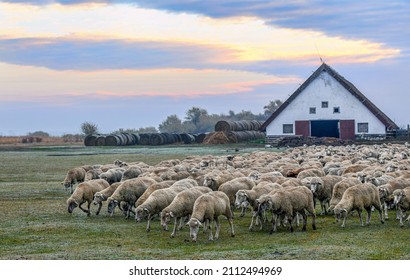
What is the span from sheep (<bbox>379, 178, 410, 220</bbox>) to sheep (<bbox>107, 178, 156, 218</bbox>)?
693 centimetres

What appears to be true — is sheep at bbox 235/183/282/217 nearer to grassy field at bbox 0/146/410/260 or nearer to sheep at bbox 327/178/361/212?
grassy field at bbox 0/146/410/260

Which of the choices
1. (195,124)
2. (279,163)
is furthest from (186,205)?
(195,124)

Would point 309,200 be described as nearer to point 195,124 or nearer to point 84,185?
point 84,185

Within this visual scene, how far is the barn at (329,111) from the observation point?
78.4 metres

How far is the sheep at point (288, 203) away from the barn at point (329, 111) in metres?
58.5

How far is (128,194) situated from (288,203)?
5.71 meters

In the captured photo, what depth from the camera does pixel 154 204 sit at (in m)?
21.4

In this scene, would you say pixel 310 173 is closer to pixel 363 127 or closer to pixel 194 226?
pixel 194 226

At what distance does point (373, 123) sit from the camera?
78312mm

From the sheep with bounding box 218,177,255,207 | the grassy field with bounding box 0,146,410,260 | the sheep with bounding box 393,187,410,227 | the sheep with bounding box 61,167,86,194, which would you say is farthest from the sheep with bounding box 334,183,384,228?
the sheep with bounding box 61,167,86,194

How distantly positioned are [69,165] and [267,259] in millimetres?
35591

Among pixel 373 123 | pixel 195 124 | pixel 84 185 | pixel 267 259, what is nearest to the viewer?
pixel 267 259

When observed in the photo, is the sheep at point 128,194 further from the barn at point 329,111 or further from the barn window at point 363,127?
the barn window at point 363,127

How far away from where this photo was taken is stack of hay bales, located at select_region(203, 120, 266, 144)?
289 ft
